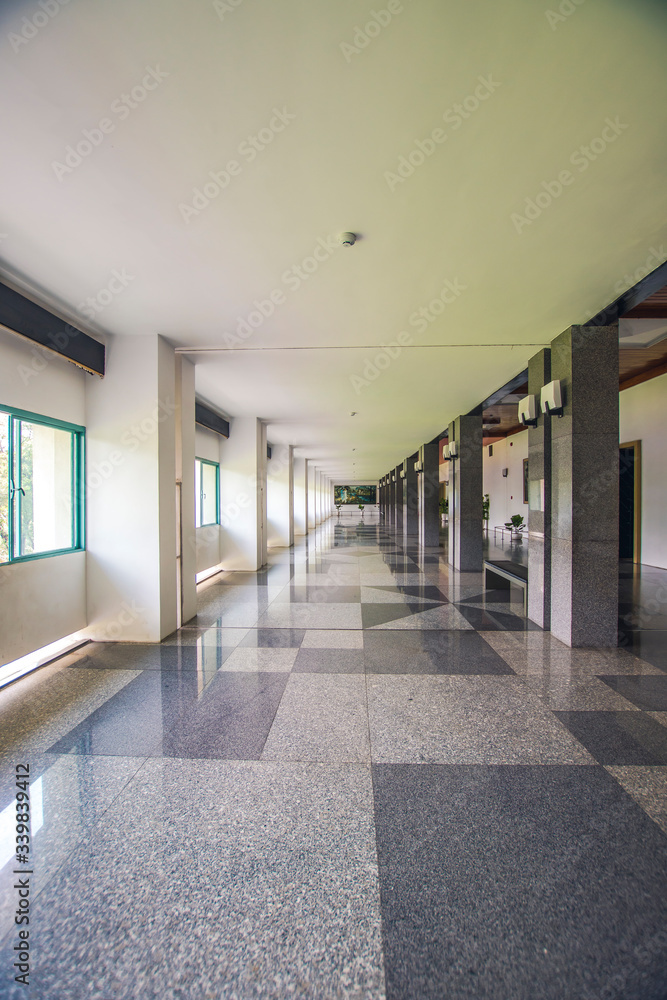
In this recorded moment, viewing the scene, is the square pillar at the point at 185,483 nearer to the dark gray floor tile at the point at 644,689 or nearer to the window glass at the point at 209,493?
the window glass at the point at 209,493

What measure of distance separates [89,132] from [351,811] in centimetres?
337

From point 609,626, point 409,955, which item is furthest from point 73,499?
point 609,626

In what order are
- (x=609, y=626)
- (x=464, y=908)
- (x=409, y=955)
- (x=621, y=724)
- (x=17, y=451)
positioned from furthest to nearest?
(x=609, y=626)
(x=17, y=451)
(x=621, y=724)
(x=464, y=908)
(x=409, y=955)

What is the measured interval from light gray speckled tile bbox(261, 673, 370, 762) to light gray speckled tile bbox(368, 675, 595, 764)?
0.10 meters

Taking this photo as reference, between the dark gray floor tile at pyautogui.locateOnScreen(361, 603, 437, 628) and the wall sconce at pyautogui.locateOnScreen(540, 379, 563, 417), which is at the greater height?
the wall sconce at pyautogui.locateOnScreen(540, 379, 563, 417)

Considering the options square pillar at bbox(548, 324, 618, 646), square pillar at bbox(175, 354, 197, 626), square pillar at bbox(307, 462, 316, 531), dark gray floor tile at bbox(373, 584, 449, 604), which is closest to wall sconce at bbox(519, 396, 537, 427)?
square pillar at bbox(548, 324, 618, 646)

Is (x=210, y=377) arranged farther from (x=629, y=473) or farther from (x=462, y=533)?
(x=629, y=473)

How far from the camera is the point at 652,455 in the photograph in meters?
8.11

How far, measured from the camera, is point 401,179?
7.84 feet

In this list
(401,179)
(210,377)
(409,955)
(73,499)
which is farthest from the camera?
(210,377)

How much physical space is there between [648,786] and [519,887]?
41.5 inches

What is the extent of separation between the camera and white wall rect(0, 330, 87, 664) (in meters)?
3.64

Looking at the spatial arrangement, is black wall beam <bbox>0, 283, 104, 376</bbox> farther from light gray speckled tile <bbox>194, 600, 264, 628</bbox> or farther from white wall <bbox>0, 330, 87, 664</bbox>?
light gray speckled tile <bbox>194, 600, 264, 628</bbox>

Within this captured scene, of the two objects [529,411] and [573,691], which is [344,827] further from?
[529,411]
